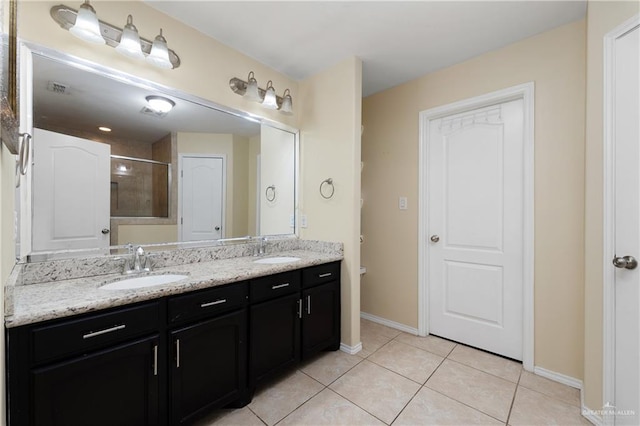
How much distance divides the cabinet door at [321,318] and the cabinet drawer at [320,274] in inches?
1.6

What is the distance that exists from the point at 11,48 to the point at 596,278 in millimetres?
2640

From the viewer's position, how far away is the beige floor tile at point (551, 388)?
169 centimetres

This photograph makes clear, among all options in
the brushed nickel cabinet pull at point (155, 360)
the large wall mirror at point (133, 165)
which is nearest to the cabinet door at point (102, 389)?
the brushed nickel cabinet pull at point (155, 360)

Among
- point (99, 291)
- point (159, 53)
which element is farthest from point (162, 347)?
point (159, 53)

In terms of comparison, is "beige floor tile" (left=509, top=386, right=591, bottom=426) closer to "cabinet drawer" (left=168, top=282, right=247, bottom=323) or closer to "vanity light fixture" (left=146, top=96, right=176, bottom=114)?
"cabinet drawer" (left=168, top=282, right=247, bottom=323)

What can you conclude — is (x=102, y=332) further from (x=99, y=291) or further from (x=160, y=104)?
(x=160, y=104)

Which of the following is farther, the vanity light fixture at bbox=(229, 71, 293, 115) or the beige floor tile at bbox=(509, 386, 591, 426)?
the vanity light fixture at bbox=(229, 71, 293, 115)

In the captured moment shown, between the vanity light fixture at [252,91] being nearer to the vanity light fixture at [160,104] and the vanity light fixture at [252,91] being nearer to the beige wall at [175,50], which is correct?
the beige wall at [175,50]

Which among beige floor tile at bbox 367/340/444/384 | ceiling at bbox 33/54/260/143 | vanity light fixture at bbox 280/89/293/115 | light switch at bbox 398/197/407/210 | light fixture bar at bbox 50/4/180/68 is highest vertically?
light fixture bar at bbox 50/4/180/68

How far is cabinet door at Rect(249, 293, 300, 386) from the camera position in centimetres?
163

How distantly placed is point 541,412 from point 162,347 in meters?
2.08

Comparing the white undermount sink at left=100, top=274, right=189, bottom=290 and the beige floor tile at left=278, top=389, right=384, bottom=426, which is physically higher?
the white undermount sink at left=100, top=274, right=189, bottom=290

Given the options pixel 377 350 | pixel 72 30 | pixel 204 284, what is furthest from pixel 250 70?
pixel 377 350

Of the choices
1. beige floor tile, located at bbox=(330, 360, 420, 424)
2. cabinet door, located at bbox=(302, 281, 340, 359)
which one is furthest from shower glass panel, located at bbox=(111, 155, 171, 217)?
beige floor tile, located at bbox=(330, 360, 420, 424)
